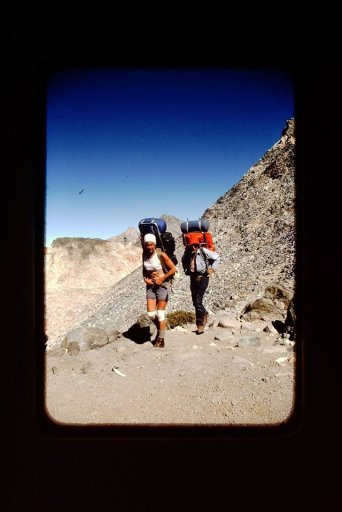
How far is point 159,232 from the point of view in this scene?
5.20 meters

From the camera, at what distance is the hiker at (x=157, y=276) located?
17.3ft

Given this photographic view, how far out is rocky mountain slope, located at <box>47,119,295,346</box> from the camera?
19.4 metres

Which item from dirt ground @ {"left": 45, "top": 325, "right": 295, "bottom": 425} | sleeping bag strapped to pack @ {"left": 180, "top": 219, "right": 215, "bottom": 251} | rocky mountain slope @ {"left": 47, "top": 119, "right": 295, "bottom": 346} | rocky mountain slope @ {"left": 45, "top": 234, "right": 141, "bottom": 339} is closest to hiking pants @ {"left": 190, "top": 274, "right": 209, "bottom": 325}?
sleeping bag strapped to pack @ {"left": 180, "top": 219, "right": 215, "bottom": 251}

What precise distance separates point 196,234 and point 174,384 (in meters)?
2.55

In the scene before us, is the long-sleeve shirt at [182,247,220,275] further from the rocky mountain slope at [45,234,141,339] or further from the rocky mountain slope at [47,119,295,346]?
the rocky mountain slope at [45,234,141,339]

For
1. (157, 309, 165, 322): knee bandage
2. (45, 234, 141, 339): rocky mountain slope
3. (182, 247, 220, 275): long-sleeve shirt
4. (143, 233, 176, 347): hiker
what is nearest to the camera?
(143, 233, 176, 347): hiker

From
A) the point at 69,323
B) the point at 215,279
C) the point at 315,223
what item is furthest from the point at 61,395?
the point at 69,323

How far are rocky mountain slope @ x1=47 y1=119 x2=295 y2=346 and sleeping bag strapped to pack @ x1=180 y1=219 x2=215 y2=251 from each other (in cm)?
517

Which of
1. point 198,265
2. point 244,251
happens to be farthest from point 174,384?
point 244,251

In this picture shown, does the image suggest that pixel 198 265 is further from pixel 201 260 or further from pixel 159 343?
pixel 159 343

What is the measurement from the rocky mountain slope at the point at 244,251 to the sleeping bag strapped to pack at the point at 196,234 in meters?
5.17

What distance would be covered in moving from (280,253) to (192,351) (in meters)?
19.0

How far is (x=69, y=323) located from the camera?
29.8 m

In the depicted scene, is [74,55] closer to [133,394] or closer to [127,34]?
[127,34]
